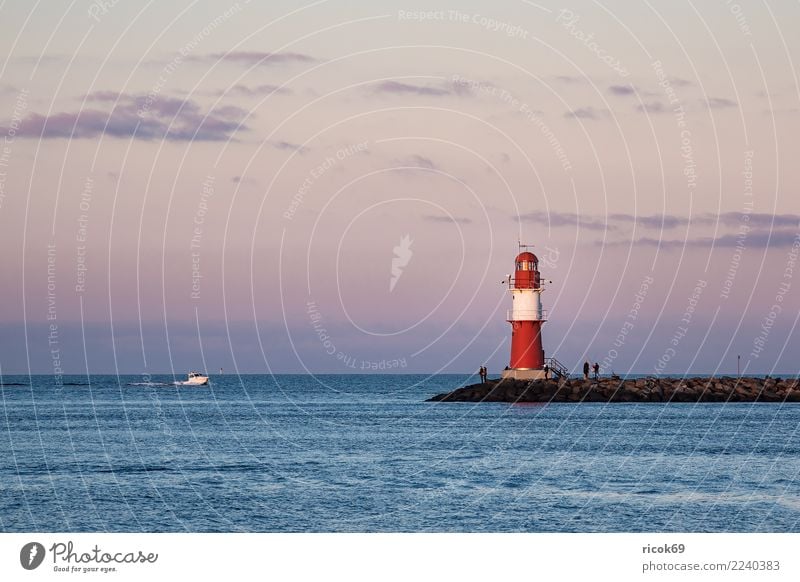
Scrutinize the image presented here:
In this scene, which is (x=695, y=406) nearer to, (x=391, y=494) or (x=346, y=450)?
(x=346, y=450)

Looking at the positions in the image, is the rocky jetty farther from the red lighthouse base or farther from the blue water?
the blue water

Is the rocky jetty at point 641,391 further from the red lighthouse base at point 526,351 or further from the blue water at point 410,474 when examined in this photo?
the blue water at point 410,474

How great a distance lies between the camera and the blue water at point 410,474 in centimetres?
3728

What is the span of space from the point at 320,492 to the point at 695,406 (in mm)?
61735

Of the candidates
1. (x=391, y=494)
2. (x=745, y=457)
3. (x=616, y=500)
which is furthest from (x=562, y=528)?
(x=745, y=457)

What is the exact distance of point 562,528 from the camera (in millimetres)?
35531

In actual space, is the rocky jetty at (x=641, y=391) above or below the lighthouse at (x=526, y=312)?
below

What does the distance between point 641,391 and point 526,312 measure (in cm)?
2206

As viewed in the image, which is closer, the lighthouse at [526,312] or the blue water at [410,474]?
the blue water at [410,474]

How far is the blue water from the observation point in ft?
122

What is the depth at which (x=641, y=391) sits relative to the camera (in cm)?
10275

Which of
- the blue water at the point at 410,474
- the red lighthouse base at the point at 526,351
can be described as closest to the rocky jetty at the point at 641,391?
the red lighthouse base at the point at 526,351

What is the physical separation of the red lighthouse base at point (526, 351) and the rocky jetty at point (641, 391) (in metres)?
3.53

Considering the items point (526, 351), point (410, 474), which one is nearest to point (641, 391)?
point (526, 351)
